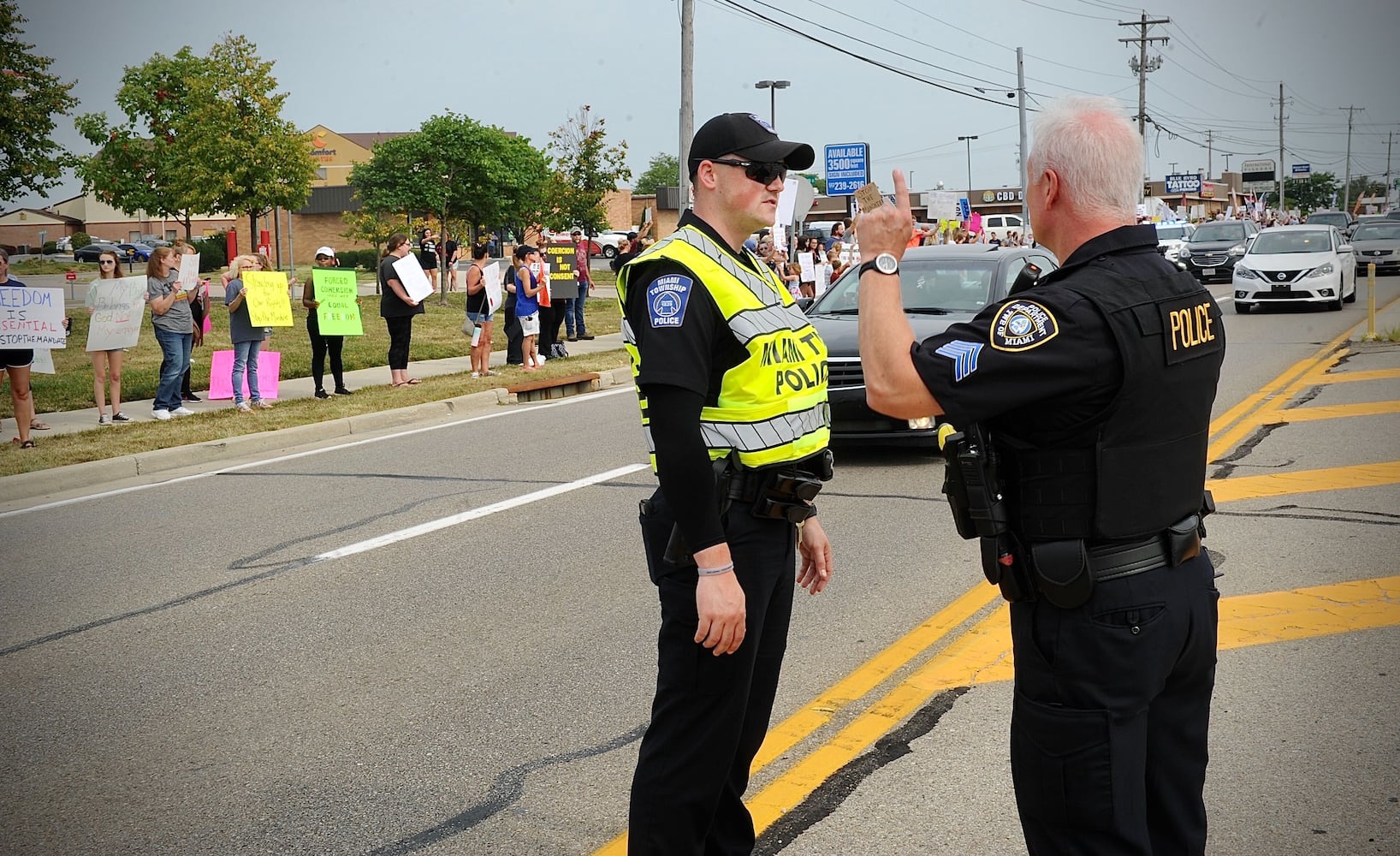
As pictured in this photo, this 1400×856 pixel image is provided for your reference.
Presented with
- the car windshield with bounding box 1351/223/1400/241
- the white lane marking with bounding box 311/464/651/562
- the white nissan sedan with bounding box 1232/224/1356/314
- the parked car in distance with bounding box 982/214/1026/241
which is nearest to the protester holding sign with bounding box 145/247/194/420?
the white lane marking with bounding box 311/464/651/562

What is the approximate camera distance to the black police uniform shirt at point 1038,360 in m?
2.35

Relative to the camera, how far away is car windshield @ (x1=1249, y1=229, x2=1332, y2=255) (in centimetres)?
2380

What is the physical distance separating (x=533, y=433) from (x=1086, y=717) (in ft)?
32.5

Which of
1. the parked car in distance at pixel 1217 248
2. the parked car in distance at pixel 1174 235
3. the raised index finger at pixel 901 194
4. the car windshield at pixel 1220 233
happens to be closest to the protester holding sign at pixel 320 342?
the raised index finger at pixel 901 194

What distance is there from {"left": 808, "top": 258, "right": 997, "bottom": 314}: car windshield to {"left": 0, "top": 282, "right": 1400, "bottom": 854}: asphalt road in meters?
2.14

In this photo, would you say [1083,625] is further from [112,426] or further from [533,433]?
[112,426]

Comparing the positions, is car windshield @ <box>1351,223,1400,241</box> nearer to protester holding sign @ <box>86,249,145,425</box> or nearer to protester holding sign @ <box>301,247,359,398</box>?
protester holding sign @ <box>301,247,359,398</box>

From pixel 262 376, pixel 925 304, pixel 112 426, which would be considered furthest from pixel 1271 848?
pixel 262 376

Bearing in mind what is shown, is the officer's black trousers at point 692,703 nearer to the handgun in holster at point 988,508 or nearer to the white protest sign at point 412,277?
the handgun in holster at point 988,508

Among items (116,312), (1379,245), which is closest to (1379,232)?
(1379,245)

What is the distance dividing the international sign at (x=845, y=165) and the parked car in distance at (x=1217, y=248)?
9.65 metres

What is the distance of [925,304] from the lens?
10594 millimetres

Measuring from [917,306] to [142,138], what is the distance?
1627 inches

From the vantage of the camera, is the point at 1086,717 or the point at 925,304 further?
the point at 925,304
